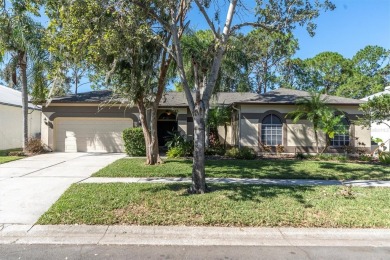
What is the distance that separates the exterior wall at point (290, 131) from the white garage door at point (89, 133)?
7.06 meters

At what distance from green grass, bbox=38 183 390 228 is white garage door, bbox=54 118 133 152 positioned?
10.7m

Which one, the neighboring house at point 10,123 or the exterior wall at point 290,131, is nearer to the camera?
the exterior wall at point 290,131

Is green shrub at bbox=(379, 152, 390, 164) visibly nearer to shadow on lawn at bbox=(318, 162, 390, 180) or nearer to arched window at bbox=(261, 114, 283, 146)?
shadow on lawn at bbox=(318, 162, 390, 180)

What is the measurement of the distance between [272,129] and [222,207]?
12630 mm

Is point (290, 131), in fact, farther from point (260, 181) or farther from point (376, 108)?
point (260, 181)

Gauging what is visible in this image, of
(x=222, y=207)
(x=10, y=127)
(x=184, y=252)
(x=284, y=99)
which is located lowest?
(x=184, y=252)

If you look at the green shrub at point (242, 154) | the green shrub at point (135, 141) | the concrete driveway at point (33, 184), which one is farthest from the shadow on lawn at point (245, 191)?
the green shrub at point (135, 141)

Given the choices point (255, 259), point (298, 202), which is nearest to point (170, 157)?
point (298, 202)

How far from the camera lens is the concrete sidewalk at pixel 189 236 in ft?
17.4

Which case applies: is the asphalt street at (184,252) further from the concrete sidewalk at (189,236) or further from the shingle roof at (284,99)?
the shingle roof at (284,99)

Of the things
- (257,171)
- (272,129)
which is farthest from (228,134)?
(257,171)

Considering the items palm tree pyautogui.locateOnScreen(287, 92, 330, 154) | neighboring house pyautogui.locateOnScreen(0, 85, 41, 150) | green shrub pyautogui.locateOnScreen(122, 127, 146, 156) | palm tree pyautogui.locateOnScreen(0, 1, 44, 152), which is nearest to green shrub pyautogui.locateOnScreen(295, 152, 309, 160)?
palm tree pyautogui.locateOnScreen(287, 92, 330, 154)

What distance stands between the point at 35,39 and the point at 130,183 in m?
11.1

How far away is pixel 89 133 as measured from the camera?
19.1 metres
